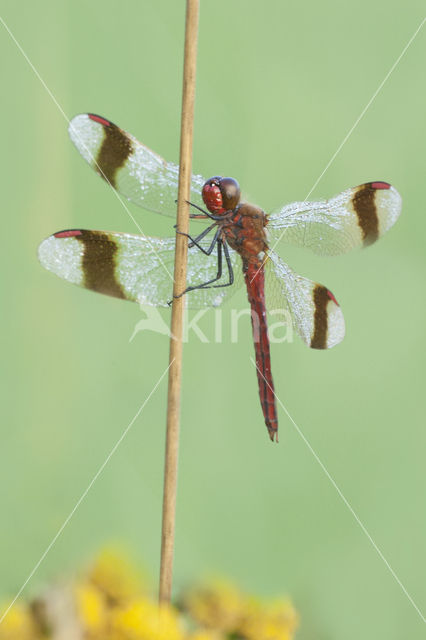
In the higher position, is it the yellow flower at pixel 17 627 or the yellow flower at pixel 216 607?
the yellow flower at pixel 17 627

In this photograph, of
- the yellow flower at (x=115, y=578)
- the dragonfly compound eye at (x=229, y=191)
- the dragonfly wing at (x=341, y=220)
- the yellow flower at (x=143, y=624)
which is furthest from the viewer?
the dragonfly wing at (x=341, y=220)

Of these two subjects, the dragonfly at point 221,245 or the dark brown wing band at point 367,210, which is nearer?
the dragonfly at point 221,245

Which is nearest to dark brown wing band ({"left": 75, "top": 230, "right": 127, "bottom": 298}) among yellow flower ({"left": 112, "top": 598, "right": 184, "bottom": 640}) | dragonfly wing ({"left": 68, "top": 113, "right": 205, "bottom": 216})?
dragonfly wing ({"left": 68, "top": 113, "right": 205, "bottom": 216})

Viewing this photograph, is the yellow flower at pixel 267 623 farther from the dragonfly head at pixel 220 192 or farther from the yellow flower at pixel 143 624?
the dragonfly head at pixel 220 192

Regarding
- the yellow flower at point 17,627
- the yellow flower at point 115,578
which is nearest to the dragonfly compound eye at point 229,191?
the yellow flower at point 115,578

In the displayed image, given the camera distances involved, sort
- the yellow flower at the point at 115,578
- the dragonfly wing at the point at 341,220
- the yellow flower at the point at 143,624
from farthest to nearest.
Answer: the dragonfly wing at the point at 341,220, the yellow flower at the point at 115,578, the yellow flower at the point at 143,624

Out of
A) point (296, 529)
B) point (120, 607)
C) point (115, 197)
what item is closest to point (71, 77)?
point (115, 197)

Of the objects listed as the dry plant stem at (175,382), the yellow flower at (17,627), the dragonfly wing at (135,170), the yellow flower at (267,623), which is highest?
Result: the dragonfly wing at (135,170)
